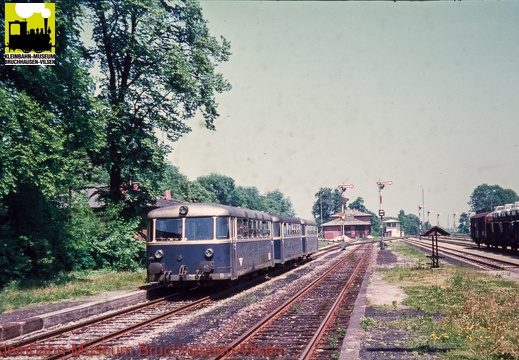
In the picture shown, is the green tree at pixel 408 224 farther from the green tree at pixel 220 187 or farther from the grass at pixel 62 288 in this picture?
the grass at pixel 62 288

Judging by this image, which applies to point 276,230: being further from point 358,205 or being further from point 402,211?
point 402,211

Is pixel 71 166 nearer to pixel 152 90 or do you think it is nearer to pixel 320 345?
pixel 152 90

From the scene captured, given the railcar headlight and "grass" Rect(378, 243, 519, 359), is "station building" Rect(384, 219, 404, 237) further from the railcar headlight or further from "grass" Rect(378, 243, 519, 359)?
the railcar headlight

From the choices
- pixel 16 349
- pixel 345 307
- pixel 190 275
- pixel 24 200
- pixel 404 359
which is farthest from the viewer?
pixel 24 200

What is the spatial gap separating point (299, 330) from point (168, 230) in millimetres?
6383

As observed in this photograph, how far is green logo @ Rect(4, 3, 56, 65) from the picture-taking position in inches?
565

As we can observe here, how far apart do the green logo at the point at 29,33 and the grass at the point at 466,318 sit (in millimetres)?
13461

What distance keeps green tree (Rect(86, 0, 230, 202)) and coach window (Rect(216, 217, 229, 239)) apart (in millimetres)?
8941

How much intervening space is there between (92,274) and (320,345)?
1502 cm

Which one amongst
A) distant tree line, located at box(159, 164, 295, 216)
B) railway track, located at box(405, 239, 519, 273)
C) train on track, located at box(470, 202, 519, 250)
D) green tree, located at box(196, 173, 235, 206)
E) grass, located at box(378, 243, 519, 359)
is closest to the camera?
grass, located at box(378, 243, 519, 359)

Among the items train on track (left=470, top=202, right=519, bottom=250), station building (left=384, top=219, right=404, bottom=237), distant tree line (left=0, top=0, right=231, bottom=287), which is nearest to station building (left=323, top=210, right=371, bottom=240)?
station building (left=384, top=219, right=404, bottom=237)

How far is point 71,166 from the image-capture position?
1744cm

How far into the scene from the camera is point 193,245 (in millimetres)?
14453

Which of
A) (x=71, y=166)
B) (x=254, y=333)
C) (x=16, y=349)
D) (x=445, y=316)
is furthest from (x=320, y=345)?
(x=71, y=166)
